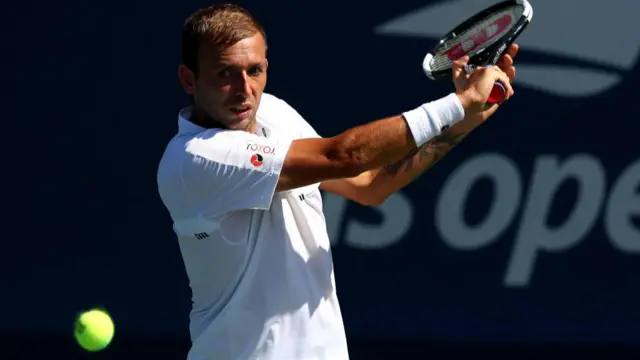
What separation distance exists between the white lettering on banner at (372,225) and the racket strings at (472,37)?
2.15 meters

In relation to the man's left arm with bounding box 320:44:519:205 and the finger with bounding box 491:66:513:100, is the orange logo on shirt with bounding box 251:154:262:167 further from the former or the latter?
the finger with bounding box 491:66:513:100

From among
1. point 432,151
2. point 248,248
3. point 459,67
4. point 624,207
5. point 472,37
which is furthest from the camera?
point 624,207

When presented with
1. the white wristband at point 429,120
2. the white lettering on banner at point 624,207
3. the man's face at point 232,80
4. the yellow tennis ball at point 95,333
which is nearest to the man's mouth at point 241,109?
the man's face at point 232,80

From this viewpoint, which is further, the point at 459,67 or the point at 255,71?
the point at 459,67

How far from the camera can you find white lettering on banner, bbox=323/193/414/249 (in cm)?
631

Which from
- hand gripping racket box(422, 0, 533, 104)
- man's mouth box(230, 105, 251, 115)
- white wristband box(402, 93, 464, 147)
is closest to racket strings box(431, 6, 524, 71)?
hand gripping racket box(422, 0, 533, 104)

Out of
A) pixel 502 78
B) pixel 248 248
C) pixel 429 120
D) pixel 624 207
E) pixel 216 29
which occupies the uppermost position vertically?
pixel 216 29

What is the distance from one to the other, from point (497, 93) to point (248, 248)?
31.7 inches

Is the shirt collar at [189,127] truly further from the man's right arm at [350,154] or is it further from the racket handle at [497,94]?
the racket handle at [497,94]

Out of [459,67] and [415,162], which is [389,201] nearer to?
[415,162]

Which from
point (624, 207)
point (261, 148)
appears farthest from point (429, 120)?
point (624, 207)

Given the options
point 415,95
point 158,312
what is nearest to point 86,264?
point 158,312

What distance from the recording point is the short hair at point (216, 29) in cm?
367

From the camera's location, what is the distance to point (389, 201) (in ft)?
20.9
